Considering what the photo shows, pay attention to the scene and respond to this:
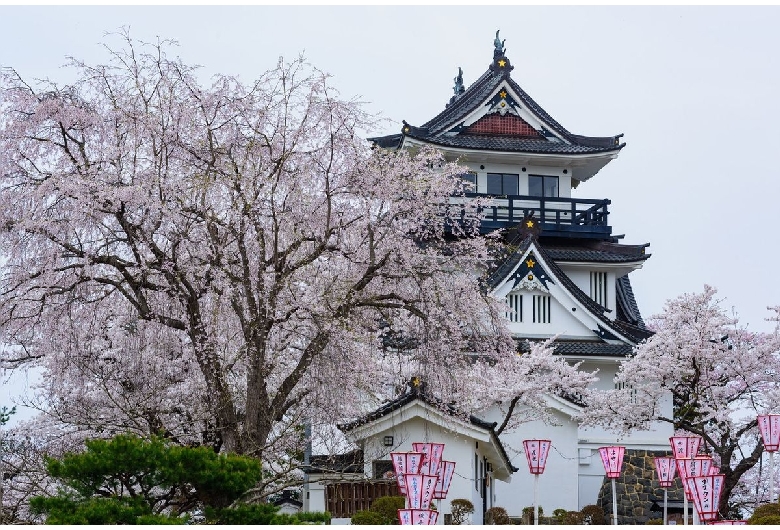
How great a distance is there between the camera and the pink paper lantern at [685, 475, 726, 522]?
1566cm

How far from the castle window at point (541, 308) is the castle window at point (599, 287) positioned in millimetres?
4533

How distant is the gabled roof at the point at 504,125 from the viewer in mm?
35031

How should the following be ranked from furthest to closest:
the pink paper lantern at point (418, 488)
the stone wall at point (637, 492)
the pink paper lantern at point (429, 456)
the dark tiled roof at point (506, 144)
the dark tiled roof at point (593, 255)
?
the dark tiled roof at point (506, 144)
the dark tiled roof at point (593, 255)
the stone wall at point (637, 492)
the pink paper lantern at point (429, 456)
the pink paper lantern at point (418, 488)

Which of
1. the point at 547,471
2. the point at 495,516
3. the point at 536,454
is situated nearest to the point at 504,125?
the point at 547,471

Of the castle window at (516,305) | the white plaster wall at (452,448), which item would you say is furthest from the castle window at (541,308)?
the white plaster wall at (452,448)

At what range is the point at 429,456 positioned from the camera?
643 inches

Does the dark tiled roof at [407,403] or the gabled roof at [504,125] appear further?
the gabled roof at [504,125]

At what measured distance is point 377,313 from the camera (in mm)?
16281

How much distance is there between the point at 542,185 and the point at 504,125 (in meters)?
2.17

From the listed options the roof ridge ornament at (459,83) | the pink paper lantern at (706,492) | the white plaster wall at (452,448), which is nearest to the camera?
the pink paper lantern at (706,492)

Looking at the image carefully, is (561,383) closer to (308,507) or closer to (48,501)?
(308,507)

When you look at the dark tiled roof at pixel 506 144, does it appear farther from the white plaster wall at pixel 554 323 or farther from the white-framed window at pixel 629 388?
the white-framed window at pixel 629 388

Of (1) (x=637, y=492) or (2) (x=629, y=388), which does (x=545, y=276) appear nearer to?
(2) (x=629, y=388)

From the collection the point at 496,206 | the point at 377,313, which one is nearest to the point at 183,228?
the point at 377,313
